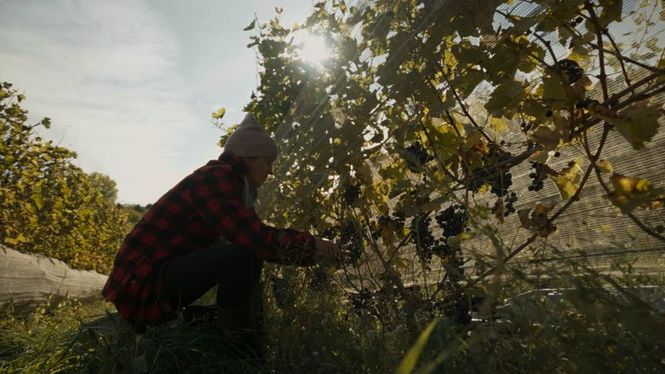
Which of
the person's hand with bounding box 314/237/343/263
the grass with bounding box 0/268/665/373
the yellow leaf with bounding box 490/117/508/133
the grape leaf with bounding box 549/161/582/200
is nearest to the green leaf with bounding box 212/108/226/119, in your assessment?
the grass with bounding box 0/268/665/373

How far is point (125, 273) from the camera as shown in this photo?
2.29 m

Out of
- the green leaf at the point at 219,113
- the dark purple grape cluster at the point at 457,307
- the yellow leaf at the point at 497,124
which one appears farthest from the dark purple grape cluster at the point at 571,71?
the green leaf at the point at 219,113

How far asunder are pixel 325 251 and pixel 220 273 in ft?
1.67

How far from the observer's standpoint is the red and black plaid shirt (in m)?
2.16

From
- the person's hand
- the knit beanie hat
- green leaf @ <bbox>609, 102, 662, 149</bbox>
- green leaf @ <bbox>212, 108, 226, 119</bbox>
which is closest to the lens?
green leaf @ <bbox>609, 102, 662, 149</bbox>

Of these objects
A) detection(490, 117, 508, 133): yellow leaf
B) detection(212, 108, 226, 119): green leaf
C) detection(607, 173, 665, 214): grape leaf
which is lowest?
detection(607, 173, 665, 214): grape leaf

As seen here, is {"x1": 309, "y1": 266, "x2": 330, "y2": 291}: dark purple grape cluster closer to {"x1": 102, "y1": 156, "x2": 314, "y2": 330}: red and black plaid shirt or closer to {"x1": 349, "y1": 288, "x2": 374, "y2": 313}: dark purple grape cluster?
{"x1": 102, "y1": 156, "x2": 314, "y2": 330}: red and black plaid shirt

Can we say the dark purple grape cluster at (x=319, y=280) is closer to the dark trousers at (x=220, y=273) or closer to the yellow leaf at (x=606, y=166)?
the dark trousers at (x=220, y=273)

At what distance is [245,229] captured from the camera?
2.15m

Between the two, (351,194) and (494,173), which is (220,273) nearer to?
(351,194)

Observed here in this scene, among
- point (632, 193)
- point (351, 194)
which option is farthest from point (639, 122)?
point (351, 194)

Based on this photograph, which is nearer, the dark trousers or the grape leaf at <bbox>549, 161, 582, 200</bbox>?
the grape leaf at <bbox>549, 161, 582, 200</bbox>

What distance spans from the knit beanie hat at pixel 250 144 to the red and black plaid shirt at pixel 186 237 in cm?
18

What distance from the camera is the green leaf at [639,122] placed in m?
1.09
